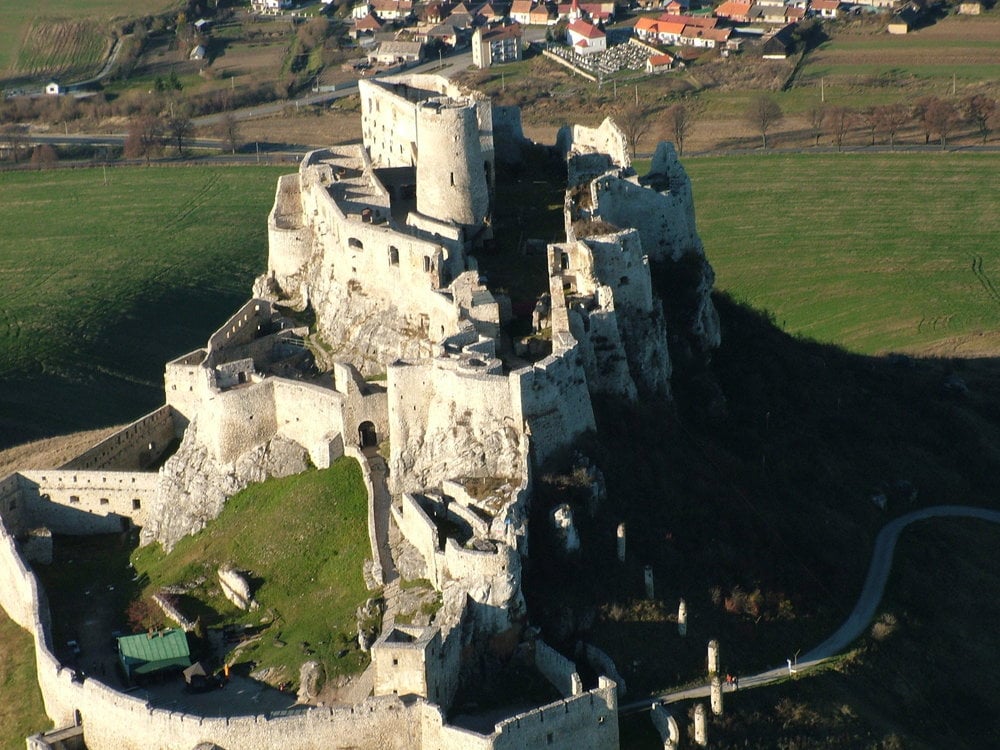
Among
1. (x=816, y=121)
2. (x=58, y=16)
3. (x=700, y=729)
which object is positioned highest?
(x=700, y=729)

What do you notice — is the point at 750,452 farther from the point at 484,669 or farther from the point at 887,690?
the point at 484,669

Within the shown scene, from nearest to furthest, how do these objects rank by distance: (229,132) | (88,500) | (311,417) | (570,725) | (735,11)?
(570,725)
(311,417)
(88,500)
(229,132)
(735,11)

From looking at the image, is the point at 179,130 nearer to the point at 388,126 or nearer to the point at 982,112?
the point at 982,112

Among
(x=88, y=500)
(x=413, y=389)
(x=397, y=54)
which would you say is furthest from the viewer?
(x=397, y=54)

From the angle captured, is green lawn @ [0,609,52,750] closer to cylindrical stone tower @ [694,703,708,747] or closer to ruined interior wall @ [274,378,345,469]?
ruined interior wall @ [274,378,345,469]

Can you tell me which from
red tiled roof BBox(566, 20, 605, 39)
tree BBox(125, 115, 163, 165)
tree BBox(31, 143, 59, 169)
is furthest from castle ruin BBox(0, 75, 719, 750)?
red tiled roof BBox(566, 20, 605, 39)

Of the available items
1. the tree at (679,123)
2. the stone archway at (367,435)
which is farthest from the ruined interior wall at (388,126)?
the tree at (679,123)

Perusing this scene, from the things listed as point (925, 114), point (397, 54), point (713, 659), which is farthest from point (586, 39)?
point (713, 659)
